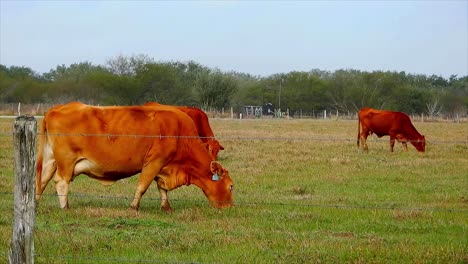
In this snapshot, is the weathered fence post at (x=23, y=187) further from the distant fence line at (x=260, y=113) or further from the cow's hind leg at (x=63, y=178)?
the distant fence line at (x=260, y=113)

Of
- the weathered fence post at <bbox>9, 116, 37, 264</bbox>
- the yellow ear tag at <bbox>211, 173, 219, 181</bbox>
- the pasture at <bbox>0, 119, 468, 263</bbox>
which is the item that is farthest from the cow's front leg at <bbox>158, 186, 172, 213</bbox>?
the weathered fence post at <bbox>9, 116, 37, 264</bbox>

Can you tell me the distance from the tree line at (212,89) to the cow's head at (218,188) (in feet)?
220

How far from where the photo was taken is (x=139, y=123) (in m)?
11.9

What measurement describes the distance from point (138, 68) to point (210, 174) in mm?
73881

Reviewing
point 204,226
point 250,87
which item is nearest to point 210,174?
point 204,226

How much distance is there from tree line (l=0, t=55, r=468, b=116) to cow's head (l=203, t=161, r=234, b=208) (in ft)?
220

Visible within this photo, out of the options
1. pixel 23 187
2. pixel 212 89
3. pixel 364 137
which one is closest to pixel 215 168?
pixel 23 187

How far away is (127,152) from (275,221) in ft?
9.79

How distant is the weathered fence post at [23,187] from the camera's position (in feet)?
19.4

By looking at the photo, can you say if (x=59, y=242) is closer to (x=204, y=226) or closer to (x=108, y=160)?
(x=204, y=226)

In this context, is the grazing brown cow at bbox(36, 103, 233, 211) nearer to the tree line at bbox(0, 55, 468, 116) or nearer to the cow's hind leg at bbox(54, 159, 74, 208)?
the cow's hind leg at bbox(54, 159, 74, 208)

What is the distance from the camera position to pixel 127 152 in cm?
A: 1165

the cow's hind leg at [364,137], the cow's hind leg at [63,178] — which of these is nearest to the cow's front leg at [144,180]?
the cow's hind leg at [63,178]

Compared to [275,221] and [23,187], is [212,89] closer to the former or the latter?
[275,221]
